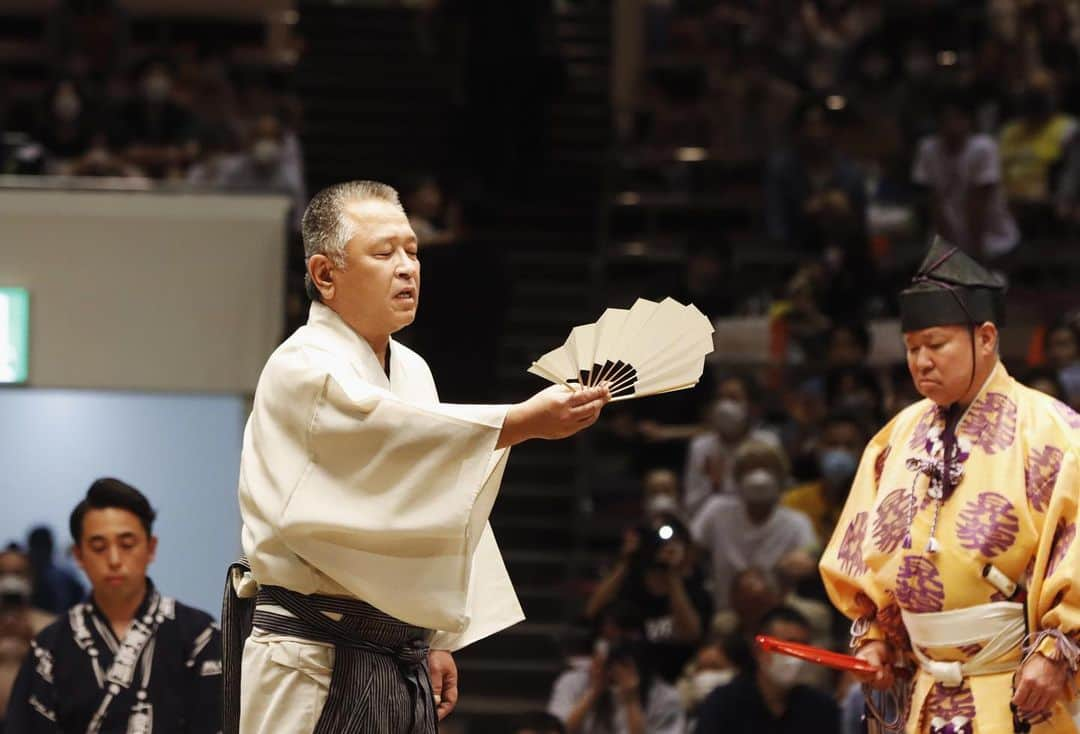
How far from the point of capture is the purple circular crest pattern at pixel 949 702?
3.35m

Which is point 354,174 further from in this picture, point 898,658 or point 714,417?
point 898,658

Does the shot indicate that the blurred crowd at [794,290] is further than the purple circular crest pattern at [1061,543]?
Yes

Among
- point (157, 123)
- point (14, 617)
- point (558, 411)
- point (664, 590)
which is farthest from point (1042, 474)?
point (157, 123)

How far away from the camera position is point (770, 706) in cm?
484

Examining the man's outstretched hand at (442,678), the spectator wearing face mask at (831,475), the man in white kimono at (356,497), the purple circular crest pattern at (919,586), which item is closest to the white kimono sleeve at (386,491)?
the man in white kimono at (356,497)

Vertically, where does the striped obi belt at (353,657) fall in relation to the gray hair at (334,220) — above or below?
below

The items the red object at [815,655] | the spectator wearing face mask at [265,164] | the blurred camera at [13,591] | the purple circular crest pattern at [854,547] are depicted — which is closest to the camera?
the red object at [815,655]

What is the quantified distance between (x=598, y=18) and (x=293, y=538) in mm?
7531

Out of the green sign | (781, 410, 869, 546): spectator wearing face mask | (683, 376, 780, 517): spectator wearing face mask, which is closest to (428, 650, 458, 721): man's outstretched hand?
(781, 410, 869, 546): spectator wearing face mask

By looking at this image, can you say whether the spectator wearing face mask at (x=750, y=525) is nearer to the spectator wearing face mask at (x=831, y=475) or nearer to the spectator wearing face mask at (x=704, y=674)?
the spectator wearing face mask at (x=831, y=475)

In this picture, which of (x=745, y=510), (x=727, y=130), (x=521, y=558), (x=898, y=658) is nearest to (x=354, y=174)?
(x=727, y=130)

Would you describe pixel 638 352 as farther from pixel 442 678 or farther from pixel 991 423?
pixel 991 423

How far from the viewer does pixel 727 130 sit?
903 centimetres

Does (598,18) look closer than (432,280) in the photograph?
No
